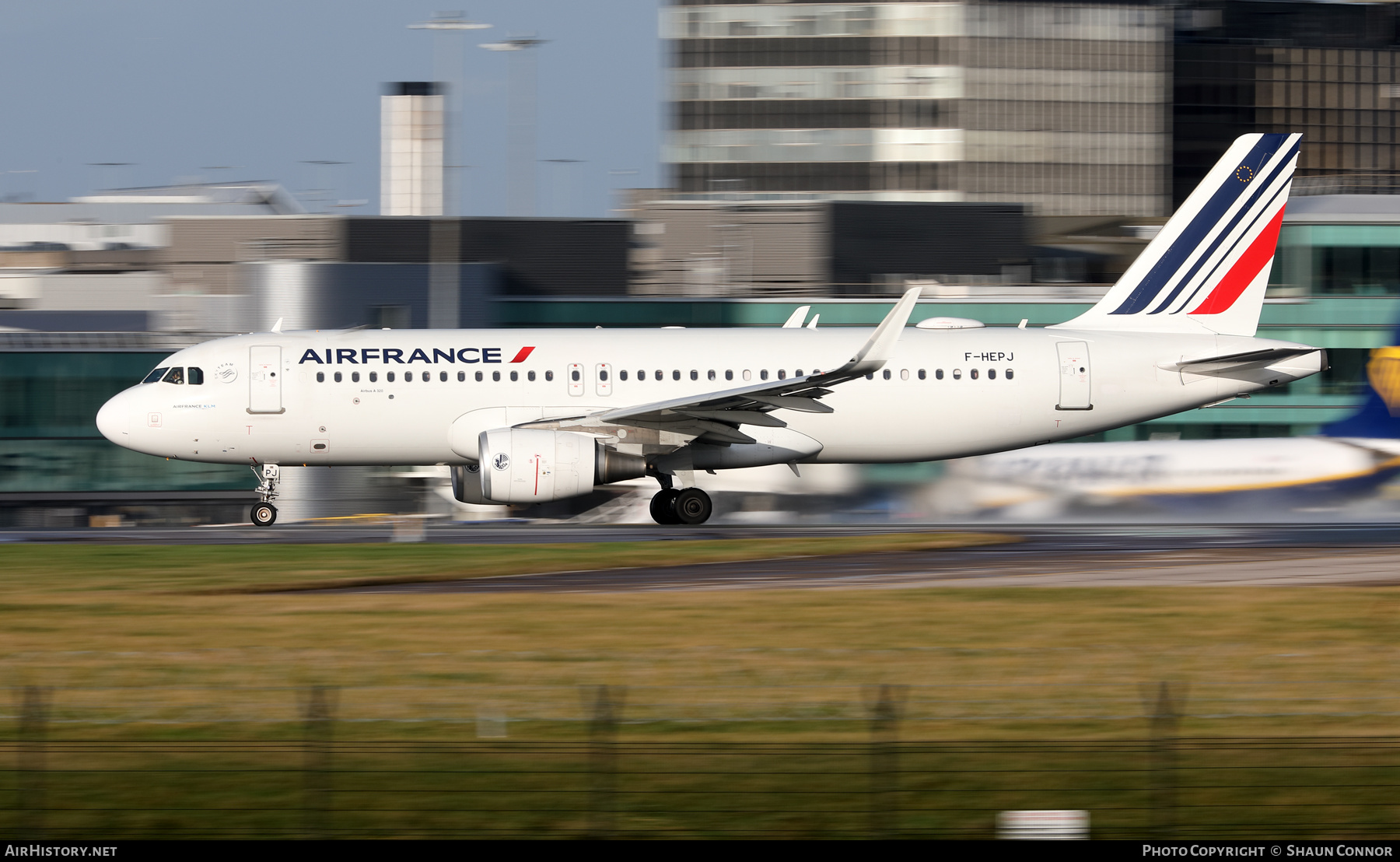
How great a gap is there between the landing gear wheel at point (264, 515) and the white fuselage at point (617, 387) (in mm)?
1157

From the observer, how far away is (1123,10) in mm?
105562

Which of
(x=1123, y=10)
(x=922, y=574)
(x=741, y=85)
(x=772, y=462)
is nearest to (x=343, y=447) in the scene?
(x=772, y=462)

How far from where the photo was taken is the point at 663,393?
29.3m

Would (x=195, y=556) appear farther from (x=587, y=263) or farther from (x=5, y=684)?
(x=587, y=263)

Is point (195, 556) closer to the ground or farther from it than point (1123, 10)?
closer to the ground

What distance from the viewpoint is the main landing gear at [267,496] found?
30.1 m

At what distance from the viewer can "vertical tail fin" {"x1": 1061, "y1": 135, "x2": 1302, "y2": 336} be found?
102 feet

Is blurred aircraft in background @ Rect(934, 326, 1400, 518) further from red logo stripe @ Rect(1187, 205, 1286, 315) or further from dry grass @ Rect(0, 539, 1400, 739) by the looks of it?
dry grass @ Rect(0, 539, 1400, 739)

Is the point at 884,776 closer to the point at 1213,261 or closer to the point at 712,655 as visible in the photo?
the point at 712,655

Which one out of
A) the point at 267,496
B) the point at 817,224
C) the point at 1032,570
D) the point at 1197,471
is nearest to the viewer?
the point at 1032,570

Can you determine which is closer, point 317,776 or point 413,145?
point 317,776

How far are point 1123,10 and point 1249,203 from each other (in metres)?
79.3

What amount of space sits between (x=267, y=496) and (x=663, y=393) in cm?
791

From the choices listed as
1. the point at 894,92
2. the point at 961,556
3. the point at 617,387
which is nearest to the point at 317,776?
the point at 961,556
